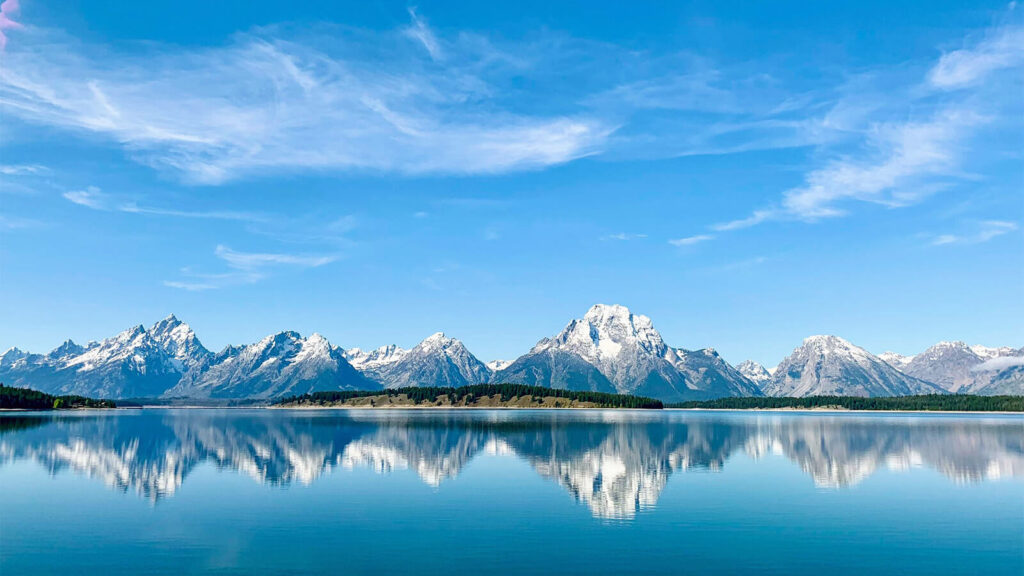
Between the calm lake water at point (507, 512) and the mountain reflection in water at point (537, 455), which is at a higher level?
the calm lake water at point (507, 512)

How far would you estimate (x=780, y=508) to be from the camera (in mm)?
68125

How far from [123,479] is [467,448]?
6356cm

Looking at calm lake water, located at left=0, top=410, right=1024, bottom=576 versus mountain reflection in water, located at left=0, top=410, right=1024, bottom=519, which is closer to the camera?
calm lake water, located at left=0, top=410, right=1024, bottom=576

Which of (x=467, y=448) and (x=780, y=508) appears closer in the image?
(x=780, y=508)

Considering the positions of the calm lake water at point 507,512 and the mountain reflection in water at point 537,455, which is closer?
the calm lake water at point 507,512

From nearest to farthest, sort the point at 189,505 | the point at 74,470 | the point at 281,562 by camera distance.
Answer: the point at 281,562 < the point at 189,505 < the point at 74,470

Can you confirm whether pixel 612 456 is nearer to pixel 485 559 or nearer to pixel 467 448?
pixel 467 448

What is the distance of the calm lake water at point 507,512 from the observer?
Answer: 1838 inches

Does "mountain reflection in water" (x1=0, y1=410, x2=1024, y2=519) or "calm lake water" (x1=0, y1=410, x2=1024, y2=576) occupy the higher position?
"calm lake water" (x1=0, y1=410, x2=1024, y2=576)

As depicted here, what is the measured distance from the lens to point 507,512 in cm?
6500

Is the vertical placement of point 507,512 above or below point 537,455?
above

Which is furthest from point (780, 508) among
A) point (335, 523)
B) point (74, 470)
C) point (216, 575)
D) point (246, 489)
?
point (74, 470)

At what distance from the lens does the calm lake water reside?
4669 cm

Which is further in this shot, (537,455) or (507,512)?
(537,455)
